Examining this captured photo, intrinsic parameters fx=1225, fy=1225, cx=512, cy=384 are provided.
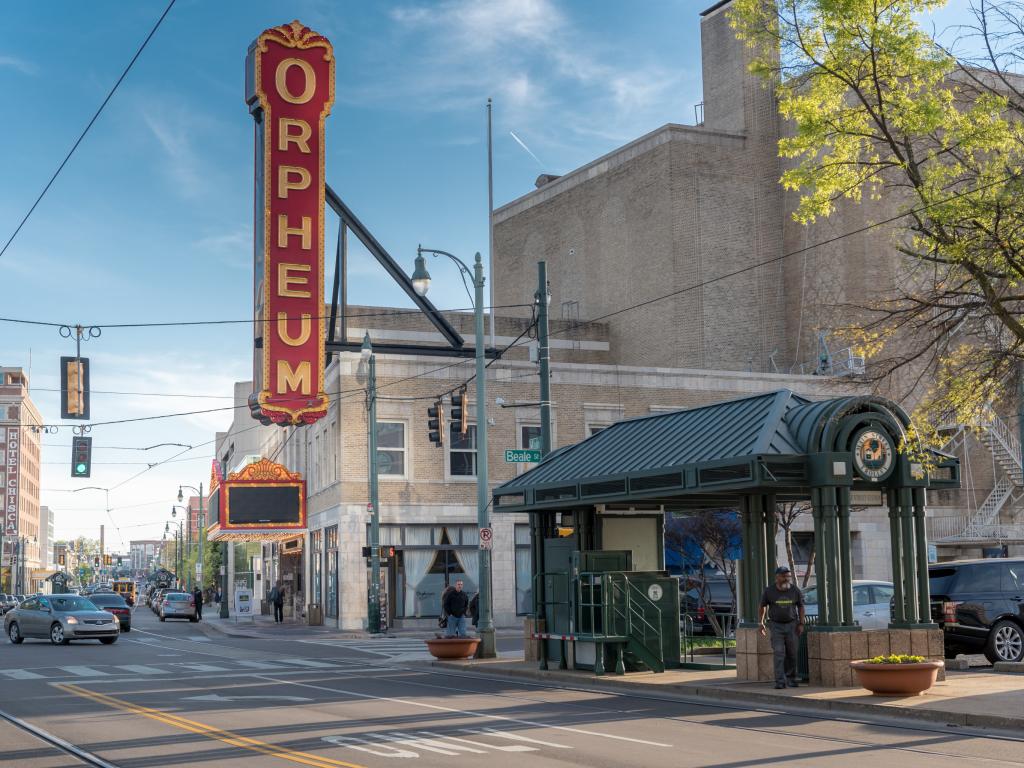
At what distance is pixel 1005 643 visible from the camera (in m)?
22.6

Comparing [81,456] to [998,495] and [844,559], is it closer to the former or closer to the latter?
[844,559]

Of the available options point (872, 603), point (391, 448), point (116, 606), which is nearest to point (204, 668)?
point (872, 603)

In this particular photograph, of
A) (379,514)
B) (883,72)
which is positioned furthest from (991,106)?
(379,514)

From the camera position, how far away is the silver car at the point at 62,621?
3612 cm

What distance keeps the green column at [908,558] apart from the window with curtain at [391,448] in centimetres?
2671

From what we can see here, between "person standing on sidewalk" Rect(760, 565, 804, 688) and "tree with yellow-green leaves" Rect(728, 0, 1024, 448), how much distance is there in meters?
3.09

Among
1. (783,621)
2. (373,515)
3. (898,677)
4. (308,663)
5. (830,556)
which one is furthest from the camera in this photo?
(373,515)

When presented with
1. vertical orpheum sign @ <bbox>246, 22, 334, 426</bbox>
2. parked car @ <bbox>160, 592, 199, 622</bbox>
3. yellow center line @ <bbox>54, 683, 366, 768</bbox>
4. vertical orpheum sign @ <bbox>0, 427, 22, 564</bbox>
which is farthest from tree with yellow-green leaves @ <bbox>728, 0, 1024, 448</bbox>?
vertical orpheum sign @ <bbox>0, 427, 22, 564</bbox>

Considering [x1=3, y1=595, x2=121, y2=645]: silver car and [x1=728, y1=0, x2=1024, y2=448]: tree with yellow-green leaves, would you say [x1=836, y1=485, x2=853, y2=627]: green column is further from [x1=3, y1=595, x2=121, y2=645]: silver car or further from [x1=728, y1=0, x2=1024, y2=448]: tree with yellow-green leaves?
[x1=3, y1=595, x2=121, y2=645]: silver car

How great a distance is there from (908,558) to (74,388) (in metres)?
18.4

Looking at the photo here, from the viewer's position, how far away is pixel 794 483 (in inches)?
748

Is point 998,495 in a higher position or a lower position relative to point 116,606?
higher

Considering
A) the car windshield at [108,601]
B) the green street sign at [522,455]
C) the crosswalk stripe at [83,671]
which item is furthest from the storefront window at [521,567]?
the crosswalk stripe at [83,671]

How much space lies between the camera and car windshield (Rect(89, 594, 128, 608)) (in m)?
46.3
